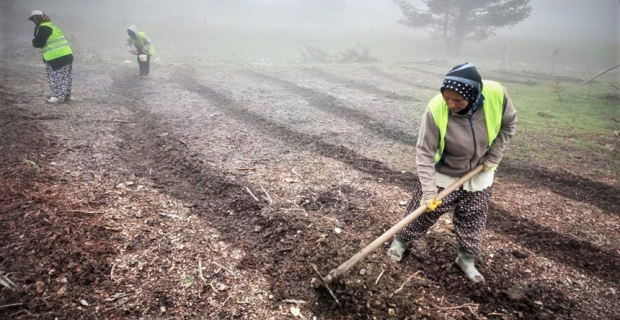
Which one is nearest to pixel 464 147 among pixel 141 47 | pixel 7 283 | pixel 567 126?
pixel 7 283

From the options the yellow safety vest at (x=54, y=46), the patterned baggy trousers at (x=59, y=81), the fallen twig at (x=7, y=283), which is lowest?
the fallen twig at (x=7, y=283)

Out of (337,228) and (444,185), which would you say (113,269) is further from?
(444,185)

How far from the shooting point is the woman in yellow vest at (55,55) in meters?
7.16

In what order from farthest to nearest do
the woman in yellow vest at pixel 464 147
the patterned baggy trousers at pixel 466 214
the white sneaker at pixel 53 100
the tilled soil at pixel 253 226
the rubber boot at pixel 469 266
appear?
1. the white sneaker at pixel 53 100
2. the rubber boot at pixel 469 266
3. the patterned baggy trousers at pixel 466 214
4. the tilled soil at pixel 253 226
5. the woman in yellow vest at pixel 464 147

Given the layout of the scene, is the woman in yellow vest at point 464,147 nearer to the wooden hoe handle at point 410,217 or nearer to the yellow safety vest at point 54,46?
the wooden hoe handle at point 410,217

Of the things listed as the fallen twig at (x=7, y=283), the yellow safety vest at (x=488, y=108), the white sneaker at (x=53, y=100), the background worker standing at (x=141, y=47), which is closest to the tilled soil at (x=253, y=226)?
the fallen twig at (x=7, y=283)

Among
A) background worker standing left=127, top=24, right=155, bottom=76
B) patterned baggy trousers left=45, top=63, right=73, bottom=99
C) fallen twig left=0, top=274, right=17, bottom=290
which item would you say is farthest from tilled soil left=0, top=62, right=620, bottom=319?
background worker standing left=127, top=24, right=155, bottom=76

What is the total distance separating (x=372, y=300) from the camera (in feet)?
8.96

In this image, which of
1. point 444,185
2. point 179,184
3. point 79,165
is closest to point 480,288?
point 444,185

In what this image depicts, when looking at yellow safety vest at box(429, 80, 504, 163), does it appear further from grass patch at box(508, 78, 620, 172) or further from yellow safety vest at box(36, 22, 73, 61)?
yellow safety vest at box(36, 22, 73, 61)

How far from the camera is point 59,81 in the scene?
7.68 metres

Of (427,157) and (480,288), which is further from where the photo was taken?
(480,288)

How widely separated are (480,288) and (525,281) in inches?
20.0

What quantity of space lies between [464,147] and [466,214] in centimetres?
67
